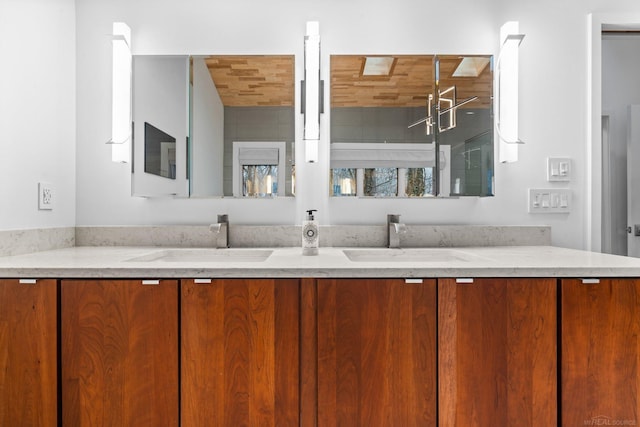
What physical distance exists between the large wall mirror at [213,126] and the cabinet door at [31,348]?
717 millimetres

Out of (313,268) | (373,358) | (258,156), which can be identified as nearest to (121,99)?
(258,156)

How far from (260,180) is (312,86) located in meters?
0.50

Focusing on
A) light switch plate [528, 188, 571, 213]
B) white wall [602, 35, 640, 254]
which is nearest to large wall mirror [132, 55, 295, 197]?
light switch plate [528, 188, 571, 213]

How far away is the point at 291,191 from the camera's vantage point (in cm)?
180

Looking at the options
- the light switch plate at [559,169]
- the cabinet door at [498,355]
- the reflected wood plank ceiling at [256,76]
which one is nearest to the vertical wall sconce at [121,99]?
the reflected wood plank ceiling at [256,76]

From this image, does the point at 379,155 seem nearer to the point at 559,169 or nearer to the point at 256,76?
the point at 256,76

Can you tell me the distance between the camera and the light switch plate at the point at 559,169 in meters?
1.82

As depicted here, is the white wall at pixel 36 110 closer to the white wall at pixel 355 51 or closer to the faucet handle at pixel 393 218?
the white wall at pixel 355 51

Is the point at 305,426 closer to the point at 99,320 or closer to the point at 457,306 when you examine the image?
the point at 457,306

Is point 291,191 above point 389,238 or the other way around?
above

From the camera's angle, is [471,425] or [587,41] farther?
[587,41]

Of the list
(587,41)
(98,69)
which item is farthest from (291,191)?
(587,41)

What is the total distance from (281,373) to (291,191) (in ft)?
2.85

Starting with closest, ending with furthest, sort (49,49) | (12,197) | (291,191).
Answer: (12,197) < (49,49) < (291,191)
